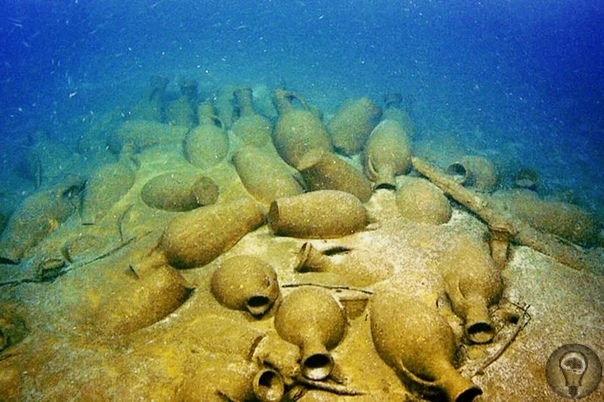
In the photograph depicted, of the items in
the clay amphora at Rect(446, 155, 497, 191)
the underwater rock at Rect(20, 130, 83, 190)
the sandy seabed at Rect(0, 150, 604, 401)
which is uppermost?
the clay amphora at Rect(446, 155, 497, 191)

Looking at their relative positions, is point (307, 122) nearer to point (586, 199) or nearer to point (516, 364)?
point (516, 364)

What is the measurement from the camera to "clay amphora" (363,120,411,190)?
6003 millimetres

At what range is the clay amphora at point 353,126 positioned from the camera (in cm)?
750

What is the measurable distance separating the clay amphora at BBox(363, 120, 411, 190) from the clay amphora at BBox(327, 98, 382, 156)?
0.86 meters

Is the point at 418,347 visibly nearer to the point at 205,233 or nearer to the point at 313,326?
the point at 313,326

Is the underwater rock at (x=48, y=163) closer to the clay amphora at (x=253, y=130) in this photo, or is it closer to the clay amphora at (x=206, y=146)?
the clay amphora at (x=206, y=146)

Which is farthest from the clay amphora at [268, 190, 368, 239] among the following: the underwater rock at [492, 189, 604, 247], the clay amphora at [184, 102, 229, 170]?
the clay amphora at [184, 102, 229, 170]

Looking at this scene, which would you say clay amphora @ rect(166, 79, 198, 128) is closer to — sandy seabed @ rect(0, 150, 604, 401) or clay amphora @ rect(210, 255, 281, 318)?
sandy seabed @ rect(0, 150, 604, 401)

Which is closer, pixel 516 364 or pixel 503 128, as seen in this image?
pixel 516 364

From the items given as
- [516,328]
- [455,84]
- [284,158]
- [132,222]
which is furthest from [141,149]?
[455,84]

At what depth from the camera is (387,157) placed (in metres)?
6.25

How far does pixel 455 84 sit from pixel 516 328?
21.2 metres

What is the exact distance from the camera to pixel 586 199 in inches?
312

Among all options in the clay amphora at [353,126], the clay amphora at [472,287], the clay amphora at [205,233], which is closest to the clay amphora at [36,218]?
the clay amphora at [205,233]
